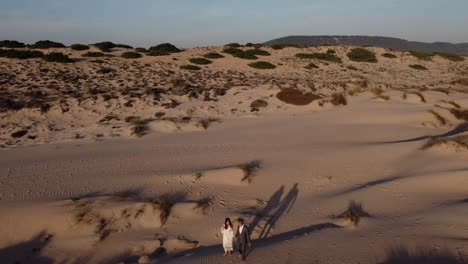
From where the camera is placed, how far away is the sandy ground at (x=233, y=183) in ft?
31.7

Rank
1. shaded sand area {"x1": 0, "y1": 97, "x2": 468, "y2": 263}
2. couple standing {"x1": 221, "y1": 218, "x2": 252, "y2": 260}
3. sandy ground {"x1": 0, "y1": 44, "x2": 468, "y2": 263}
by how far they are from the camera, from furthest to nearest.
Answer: sandy ground {"x1": 0, "y1": 44, "x2": 468, "y2": 263}
shaded sand area {"x1": 0, "y1": 97, "x2": 468, "y2": 263}
couple standing {"x1": 221, "y1": 218, "x2": 252, "y2": 260}

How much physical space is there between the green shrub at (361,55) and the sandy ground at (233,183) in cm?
2049

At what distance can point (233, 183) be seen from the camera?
13047 millimetres

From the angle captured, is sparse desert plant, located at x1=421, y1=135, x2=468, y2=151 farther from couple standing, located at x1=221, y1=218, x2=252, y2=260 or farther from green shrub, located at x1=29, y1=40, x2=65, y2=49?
green shrub, located at x1=29, y1=40, x2=65, y2=49

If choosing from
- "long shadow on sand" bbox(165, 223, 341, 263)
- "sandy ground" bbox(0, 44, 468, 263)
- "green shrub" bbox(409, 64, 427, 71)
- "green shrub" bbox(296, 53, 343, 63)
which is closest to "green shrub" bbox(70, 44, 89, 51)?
"sandy ground" bbox(0, 44, 468, 263)

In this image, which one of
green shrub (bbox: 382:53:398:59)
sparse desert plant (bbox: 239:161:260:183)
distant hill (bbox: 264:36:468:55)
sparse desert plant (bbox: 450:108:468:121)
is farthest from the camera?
distant hill (bbox: 264:36:468:55)

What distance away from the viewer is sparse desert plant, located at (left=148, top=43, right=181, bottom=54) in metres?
39.9

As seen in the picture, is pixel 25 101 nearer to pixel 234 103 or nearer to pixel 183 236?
pixel 234 103

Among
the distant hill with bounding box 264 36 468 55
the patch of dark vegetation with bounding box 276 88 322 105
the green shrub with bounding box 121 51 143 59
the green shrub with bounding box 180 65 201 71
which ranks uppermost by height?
the green shrub with bounding box 121 51 143 59

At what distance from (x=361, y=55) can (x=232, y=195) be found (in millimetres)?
35731

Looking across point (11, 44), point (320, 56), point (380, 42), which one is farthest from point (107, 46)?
point (380, 42)

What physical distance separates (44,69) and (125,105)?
9.86 metres

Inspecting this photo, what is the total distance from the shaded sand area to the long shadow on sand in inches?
1.9

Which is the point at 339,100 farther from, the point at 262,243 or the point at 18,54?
the point at 18,54
